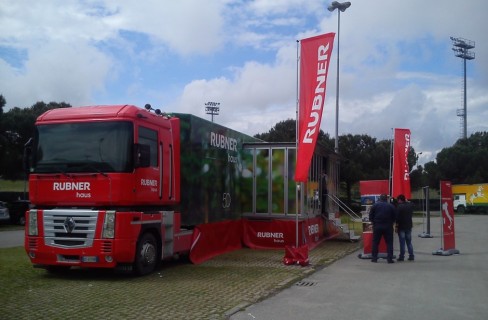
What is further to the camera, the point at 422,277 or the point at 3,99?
the point at 3,99

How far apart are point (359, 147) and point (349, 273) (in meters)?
44.6

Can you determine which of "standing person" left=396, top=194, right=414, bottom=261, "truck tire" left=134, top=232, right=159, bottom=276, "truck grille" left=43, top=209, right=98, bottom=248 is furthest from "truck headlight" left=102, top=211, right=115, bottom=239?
"standing person" left=396, top=194, right=414, bottom=261

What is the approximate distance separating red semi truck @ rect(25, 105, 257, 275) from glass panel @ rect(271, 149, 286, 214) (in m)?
5.88

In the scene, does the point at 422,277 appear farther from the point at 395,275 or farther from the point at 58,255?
the point at 58,255

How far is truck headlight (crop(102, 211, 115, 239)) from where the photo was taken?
9.95m

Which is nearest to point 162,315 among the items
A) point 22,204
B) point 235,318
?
point 235,318

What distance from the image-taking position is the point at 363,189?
23516 millimetres

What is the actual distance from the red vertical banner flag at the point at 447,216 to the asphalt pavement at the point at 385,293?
5.06 ft

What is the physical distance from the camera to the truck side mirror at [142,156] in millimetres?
10133

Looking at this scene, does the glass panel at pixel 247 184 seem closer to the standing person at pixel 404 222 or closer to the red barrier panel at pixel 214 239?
the red barrier panel at pixel 214 239

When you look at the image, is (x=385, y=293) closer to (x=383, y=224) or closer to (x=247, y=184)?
(x=383, y=224)

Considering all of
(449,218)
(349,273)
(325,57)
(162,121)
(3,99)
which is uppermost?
(3,99)

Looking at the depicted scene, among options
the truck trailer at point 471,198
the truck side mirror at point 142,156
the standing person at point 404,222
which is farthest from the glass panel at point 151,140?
the truck trailer at point 471,198

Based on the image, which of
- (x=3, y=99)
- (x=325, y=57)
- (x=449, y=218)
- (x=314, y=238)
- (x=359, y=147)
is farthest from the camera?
(x=359, y=147)
